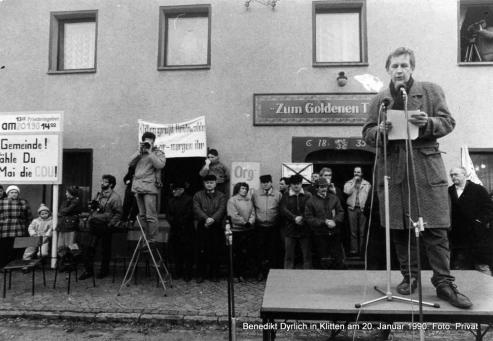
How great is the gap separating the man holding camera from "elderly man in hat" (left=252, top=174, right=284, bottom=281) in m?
1.81

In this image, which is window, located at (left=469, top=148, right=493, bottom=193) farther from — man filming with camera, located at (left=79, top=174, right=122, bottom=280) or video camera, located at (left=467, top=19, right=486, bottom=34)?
man filming with camera, located at (left=79, top=174, right=122, bottom=280)

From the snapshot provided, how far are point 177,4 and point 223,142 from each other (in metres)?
3.31

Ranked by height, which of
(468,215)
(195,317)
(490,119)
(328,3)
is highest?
(328,3)

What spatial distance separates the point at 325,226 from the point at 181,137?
3.68 meters

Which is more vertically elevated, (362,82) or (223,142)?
(362,82)

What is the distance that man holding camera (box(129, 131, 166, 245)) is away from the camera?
23.8 ft

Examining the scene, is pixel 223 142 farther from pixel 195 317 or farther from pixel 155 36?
pixel 195 317

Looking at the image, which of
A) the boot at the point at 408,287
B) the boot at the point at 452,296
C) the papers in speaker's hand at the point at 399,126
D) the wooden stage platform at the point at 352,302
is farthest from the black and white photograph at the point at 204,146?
the papers in speaker's hand at the point at 399,126

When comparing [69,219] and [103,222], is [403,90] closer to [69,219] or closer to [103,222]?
[103,222]

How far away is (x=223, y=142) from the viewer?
30.6 feet

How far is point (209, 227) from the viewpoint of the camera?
7.68 metres

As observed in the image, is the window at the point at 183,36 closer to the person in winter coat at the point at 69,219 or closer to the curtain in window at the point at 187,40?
the curtain in window at the point at 187,40

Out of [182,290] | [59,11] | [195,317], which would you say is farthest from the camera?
[59,11]

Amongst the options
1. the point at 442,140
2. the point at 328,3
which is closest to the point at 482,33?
the point at 442,140
